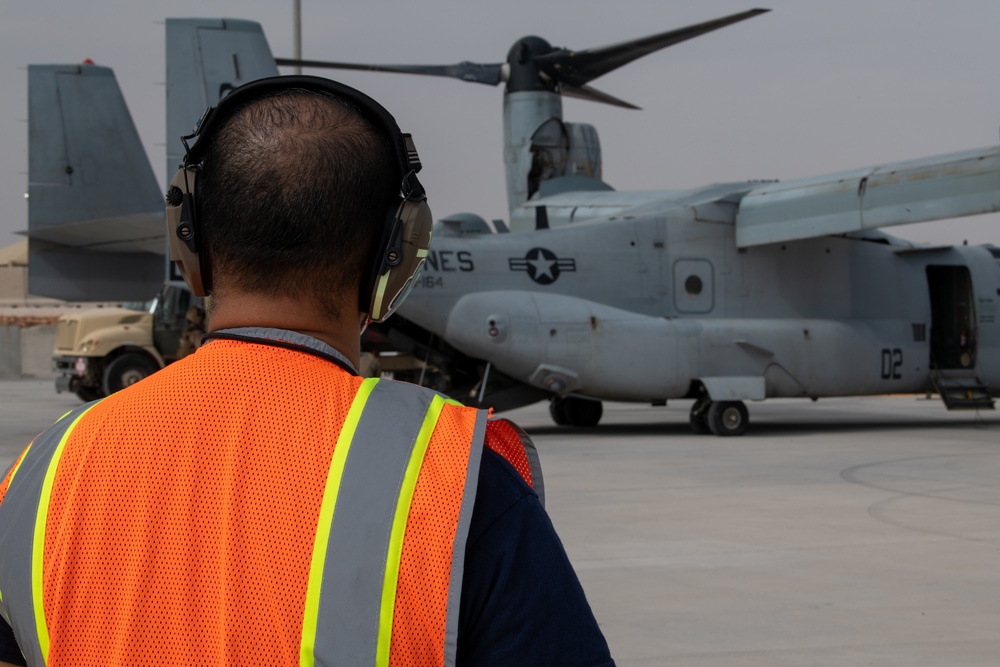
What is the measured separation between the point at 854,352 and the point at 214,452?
49.7 ft

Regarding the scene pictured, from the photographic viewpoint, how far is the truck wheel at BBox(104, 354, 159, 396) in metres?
19.2

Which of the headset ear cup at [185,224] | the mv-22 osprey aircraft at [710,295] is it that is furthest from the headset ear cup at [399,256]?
the mv-22 osprey aircraft at [710,295]

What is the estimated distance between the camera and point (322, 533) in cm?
137

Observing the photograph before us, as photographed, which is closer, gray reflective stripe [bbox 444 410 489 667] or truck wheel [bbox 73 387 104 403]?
gray reflective stripe [bbox 444 410 489 667]

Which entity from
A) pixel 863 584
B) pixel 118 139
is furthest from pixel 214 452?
pixel 118 139

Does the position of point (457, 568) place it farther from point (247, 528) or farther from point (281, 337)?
point (281, 337)

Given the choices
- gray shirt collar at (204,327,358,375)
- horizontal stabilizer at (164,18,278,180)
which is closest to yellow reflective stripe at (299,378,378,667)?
gray shirt collar at (204,327,358,375)

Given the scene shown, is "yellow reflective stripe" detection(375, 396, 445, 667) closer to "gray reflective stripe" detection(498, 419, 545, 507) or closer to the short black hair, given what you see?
"gray reflective stripe" detection(498, 419, 545, 507)

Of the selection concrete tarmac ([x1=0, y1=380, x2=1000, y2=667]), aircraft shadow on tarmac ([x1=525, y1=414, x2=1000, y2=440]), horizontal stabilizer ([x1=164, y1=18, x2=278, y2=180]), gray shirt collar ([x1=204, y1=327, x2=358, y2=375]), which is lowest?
aircraft shadow on tarmac ([x1=525, y1=414, x2=1000, y2=440])

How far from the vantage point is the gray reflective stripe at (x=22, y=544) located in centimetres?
141

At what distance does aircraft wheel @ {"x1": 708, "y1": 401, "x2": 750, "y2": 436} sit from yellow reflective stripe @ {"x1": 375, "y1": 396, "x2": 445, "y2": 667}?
1413 centimetres

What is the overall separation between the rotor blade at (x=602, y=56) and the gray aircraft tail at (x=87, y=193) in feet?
22.5

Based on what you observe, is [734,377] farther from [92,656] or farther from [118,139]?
[92,656]

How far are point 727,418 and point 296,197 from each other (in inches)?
558
